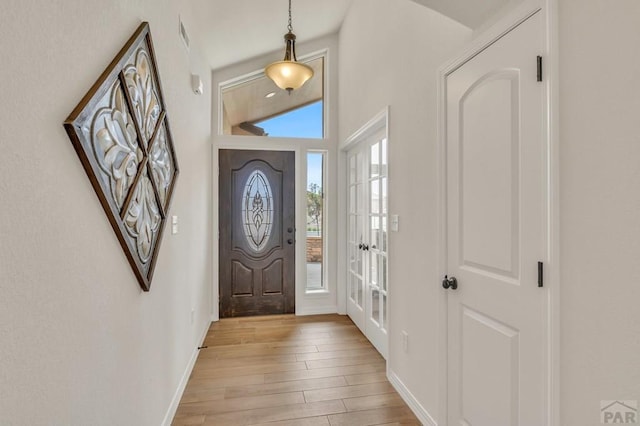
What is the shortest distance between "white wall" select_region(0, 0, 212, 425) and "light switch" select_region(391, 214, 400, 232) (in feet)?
5.36

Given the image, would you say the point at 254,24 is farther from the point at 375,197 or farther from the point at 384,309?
the point at 384,309

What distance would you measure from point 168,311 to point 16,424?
1262 millimetres

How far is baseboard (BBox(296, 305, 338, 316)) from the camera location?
393 cm

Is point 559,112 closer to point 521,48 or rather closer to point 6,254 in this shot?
point 521,48

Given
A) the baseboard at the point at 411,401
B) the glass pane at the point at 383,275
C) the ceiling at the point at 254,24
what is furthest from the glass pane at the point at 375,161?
the baseboard at the point at 411,401

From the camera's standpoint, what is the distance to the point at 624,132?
89cm

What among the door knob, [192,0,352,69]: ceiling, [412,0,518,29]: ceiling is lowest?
the door knob

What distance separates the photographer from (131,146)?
1.32m

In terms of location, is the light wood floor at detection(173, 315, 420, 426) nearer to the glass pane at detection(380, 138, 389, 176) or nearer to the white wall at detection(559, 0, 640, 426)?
the white wall at detection(559, 0, 640, 426)

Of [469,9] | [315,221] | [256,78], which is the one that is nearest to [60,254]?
[469,9]

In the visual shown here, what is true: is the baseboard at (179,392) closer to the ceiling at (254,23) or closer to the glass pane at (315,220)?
the glass pane at (315,220)

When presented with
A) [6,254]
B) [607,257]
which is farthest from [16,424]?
[607,257]

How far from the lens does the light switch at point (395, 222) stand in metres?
2.32

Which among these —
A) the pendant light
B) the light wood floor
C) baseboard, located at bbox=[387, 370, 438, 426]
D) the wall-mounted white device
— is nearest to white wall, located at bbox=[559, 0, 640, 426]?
baseboard, located at bbox=[387, 370, 438, 426]
